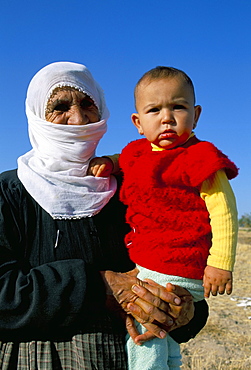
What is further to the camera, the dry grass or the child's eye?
the dry grass

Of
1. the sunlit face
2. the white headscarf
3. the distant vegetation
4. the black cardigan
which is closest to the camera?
the black cardigan

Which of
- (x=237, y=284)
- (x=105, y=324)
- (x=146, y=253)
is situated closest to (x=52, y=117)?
(x=146, y=253)

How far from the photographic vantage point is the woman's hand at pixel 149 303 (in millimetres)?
2184

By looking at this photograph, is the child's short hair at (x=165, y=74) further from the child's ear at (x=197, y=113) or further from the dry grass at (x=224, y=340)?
the dry grass at (x=224, y=340)

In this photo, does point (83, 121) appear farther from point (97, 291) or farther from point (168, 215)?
point (97, 291)

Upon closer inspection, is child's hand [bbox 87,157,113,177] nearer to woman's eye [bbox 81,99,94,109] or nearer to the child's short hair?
woman's eye [bbox 81,99,94,109]

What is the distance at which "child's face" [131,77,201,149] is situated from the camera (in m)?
2.43

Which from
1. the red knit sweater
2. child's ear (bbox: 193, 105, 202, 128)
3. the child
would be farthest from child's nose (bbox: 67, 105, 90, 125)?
child's ear (bbox: 193, 105, 202, 128)

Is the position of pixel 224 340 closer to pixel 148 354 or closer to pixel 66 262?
pixel 148 354

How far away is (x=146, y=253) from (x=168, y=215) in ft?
0.78

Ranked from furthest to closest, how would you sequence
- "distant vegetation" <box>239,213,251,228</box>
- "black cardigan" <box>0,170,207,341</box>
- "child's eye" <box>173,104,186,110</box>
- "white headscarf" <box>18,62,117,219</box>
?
1. "distant vegetation" <box>239,213,251,228</box>
2. "child's eye" <box>173,104,186,110</box>
3. "white headscarf" <box>18,62,117,219</box>
4. "black cardigan" <box>0,170,207,341</box>

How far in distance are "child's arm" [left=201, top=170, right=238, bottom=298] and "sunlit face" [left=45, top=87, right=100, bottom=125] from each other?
0.85 m

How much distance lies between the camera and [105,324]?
2213mm

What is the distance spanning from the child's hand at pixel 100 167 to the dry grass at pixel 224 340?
4602 millimetres
